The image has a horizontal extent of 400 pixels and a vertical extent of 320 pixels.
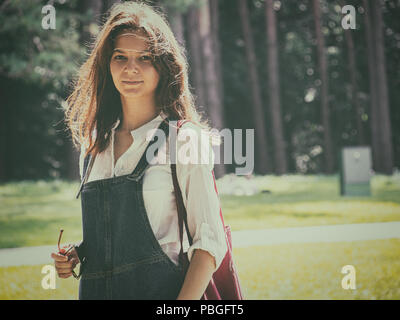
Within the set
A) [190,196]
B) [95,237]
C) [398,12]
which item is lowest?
[95,237]

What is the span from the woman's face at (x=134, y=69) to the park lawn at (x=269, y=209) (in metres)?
3.43

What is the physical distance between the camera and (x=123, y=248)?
60.8 inches

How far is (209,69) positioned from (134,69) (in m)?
5.71

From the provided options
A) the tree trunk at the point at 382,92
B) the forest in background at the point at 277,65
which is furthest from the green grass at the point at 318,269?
the tree trunk at the point at 382,92

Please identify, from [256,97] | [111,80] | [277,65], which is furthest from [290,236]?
[111,80]

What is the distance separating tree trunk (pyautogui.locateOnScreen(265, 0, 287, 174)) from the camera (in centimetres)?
596

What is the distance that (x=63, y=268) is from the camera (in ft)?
5.28

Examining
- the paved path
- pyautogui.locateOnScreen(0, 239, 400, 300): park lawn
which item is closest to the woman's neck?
pyautogui.locateOnScreen(0, 239, 400, 300): park lawn

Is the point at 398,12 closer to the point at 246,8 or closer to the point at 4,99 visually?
the point at 246,8

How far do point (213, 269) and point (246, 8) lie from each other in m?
4.84

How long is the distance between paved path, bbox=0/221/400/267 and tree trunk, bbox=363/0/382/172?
916 mm

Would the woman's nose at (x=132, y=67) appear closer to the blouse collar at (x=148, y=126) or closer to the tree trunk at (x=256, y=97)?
the blouse collar at (x=148, y=126)

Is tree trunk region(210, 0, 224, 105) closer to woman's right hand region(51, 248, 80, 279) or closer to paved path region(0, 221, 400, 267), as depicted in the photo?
paved path region(0, 221, 400, 267)
